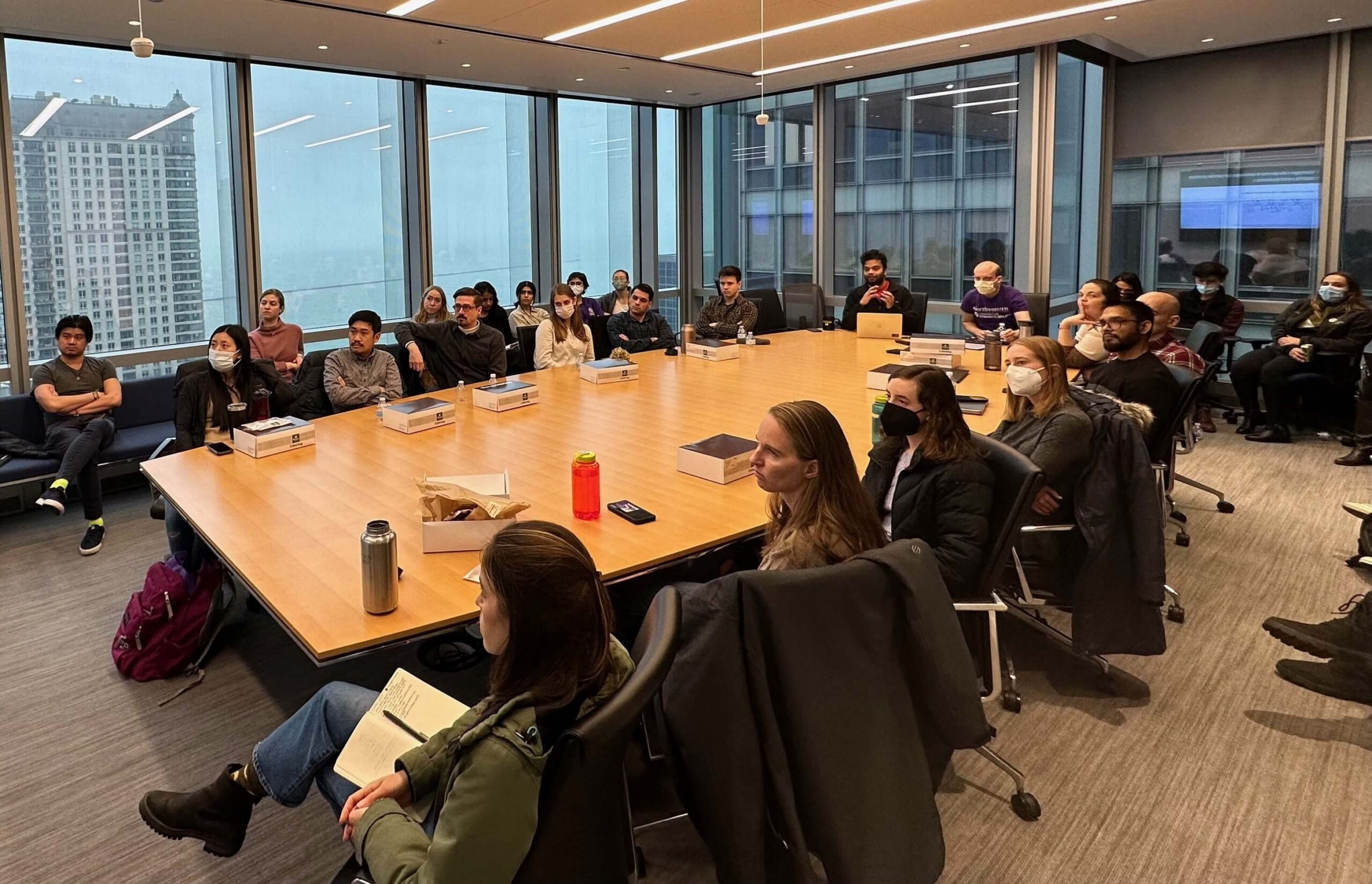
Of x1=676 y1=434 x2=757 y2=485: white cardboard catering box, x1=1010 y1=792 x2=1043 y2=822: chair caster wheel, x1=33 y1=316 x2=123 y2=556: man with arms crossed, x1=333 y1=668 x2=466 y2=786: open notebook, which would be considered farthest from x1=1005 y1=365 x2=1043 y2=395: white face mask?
x1=33 y1=316 x2=123 y2=556: man with arms crossed

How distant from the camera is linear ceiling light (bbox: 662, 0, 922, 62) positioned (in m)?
6.20

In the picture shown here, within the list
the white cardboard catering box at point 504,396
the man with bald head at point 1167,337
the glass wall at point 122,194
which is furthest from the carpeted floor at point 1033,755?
the glass wall at point 122,194

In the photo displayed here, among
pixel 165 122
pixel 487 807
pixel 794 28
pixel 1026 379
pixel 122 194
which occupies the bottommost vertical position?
pixel 487 807

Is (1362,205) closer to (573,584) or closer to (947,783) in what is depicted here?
(947,783)

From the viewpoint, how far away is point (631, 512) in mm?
3066

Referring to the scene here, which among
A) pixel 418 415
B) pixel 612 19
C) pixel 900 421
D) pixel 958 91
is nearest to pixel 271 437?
pixel 418 415

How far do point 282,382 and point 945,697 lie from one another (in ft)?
13.6

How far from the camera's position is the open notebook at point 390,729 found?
6.51ft

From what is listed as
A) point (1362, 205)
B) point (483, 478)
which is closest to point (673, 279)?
point (1362, 205)

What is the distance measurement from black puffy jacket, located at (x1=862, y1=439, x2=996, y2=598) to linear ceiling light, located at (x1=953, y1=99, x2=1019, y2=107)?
22.1ft

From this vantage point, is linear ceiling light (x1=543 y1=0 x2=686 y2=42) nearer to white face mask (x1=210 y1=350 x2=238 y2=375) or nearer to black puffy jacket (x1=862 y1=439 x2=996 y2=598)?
white face mask (x1=210 y1=350 x2=238 y2=375)

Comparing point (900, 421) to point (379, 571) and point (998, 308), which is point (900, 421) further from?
point (998, 308)

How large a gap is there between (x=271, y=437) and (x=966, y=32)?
5.59 metres

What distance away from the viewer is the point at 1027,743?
309cm
